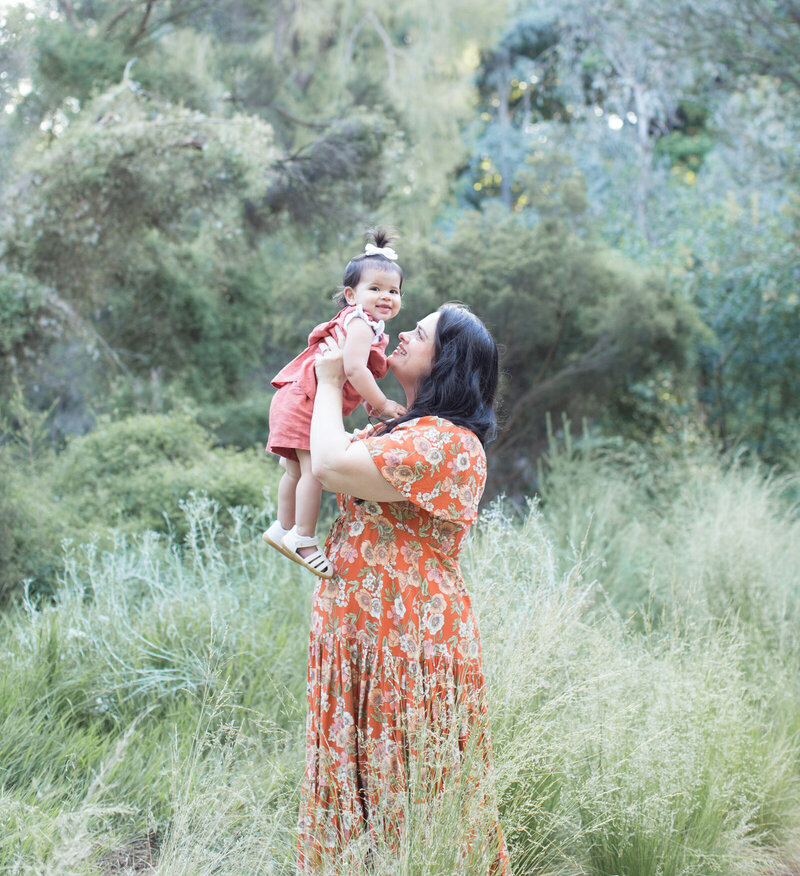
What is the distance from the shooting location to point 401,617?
2.24m

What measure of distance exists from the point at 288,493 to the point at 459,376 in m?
0.79

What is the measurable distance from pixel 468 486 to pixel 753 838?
Result: 1817 mm

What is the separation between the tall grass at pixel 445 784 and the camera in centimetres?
245

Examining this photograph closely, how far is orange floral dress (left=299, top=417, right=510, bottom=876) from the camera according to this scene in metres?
2.20

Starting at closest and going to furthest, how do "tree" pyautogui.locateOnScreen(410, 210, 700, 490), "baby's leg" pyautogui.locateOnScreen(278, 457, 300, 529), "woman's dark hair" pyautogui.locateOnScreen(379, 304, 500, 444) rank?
"woman's dark hair" pyautogui.locateOnScreen(379, 304, 500, 444)
"baby's leg" pyautogui.locateOnScreen(278, 457, 300, 529)
"tree" pyautogui.locateOnScreen(410, 210, 700, 490)

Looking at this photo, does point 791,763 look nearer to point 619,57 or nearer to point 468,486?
point 468,486

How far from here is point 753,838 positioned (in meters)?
3.00

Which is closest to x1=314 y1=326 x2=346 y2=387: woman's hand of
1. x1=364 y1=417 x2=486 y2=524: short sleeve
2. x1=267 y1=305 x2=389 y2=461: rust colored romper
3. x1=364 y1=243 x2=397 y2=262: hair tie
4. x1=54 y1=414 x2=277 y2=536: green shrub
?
x1=267 y1=305 x2=389 y2=461: rust colored romper

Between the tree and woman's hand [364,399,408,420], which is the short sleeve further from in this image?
the tree

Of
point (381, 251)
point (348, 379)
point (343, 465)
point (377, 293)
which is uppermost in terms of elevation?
point (381, 251)

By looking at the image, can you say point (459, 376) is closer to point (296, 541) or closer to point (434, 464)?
point (434, 464)

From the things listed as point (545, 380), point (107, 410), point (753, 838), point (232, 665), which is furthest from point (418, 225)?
point (753, 838)

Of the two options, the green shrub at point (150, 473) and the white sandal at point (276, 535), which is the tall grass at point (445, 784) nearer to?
the white sandal at point (276, 535)

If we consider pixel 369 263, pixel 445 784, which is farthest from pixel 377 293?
pixel 445 784
